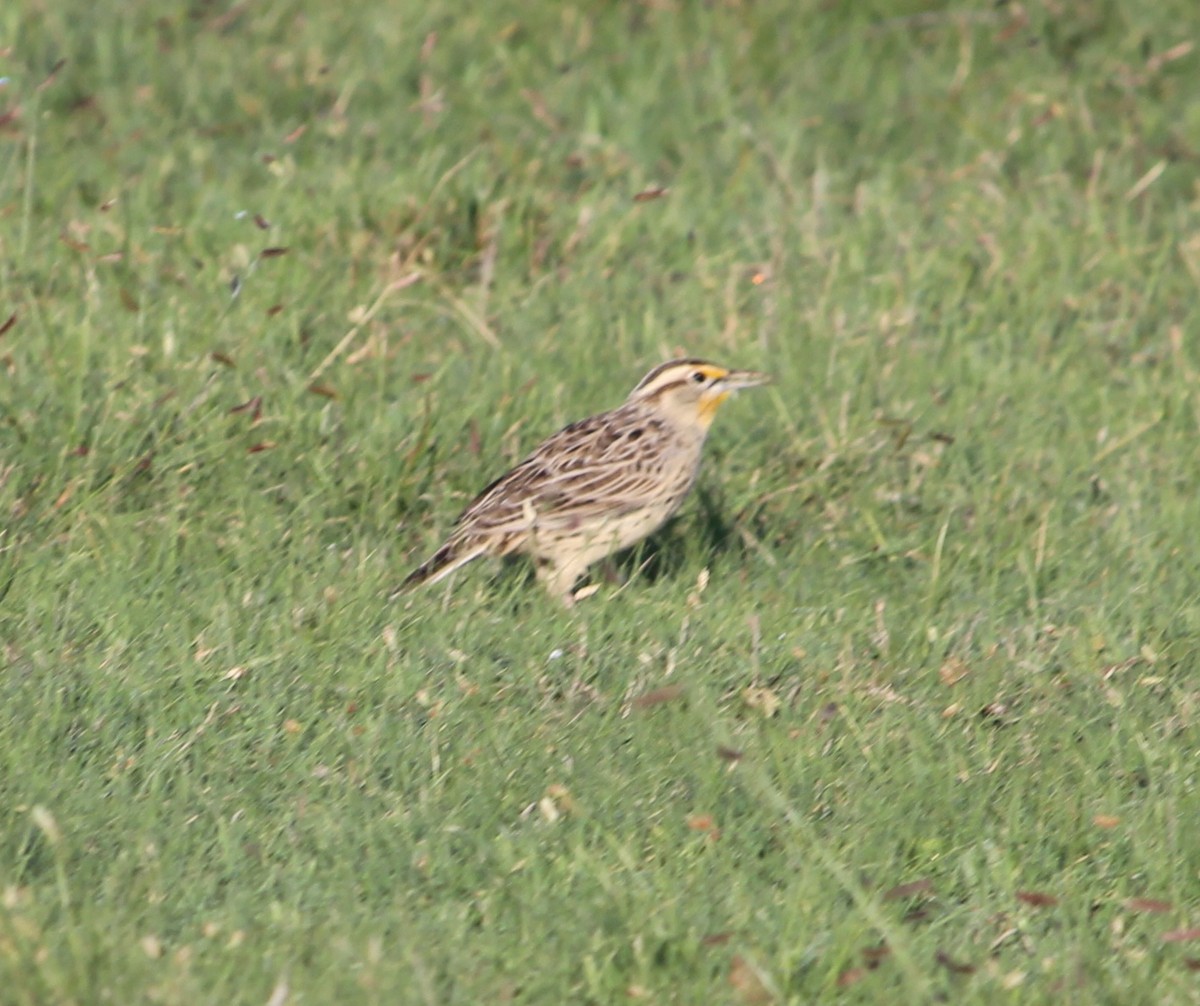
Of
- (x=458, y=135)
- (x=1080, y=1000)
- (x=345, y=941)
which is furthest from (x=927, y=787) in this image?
(x=458, y=135)

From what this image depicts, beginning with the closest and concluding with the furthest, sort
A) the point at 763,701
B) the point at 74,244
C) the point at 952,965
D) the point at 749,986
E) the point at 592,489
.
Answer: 1. the point at 749,986
2. the point at 952,965
3. the point at 763,701
4. the point at 592,489
5. the point at 74,244

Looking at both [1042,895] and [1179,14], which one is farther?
[1179,14]

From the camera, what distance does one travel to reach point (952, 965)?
15.8 feet

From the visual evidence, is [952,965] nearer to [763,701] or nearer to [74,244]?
[763,701]

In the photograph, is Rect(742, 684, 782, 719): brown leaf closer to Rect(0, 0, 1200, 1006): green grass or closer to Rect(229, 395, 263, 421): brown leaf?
Rect(0, 0, 1200, 1006): green grass

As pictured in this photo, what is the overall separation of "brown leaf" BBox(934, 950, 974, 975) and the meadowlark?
8.38 feet

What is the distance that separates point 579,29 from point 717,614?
548 centimetres

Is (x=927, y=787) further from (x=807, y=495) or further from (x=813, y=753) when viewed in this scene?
(x=807, y=495)

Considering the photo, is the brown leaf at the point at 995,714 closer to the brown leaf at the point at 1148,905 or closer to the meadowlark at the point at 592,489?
the brown leaf at the point at 1148,905

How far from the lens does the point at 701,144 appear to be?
35.1 feet

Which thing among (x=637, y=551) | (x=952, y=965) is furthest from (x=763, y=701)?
(x=637, y=551)

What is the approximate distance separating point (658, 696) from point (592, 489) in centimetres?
206

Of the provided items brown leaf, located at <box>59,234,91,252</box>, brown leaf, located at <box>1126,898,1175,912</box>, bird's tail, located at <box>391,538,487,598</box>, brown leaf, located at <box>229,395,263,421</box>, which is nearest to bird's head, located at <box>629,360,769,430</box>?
bird's tail, located at <box>391,538,487,598</box>

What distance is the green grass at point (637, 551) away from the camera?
507 cm
